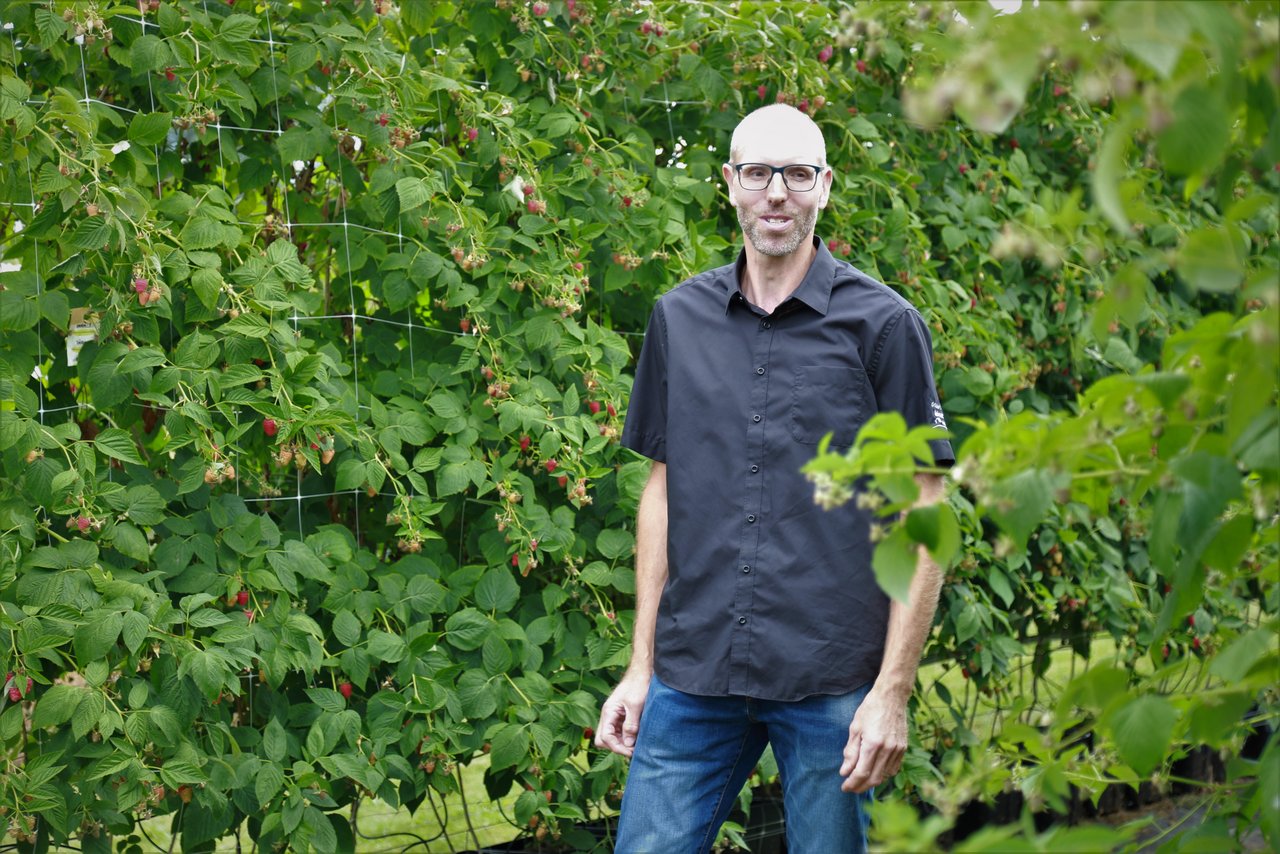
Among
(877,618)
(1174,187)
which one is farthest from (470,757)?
(1174,187)

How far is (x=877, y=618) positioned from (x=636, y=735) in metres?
0.49

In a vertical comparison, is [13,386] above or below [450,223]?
below

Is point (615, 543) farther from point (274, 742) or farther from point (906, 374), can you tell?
point (906, 374)

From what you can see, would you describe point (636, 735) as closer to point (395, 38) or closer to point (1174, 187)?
point (395, 38)

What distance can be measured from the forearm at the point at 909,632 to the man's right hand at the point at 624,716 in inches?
18.2

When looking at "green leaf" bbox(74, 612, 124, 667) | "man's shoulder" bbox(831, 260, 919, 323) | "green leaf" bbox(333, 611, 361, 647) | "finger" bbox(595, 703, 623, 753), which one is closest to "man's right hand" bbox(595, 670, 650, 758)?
"finger" bbox(595, 703, 623, 753)

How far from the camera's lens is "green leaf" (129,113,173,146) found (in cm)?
259

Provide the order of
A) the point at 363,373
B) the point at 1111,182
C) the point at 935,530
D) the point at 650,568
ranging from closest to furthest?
the point at 1111,182
the point at 935,530
the point at 650,568
the point at 363,373

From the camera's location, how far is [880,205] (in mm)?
3523

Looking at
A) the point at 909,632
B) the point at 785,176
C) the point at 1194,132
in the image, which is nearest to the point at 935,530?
the point at 1194,132

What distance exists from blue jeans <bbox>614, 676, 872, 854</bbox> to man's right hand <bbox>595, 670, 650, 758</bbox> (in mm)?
57

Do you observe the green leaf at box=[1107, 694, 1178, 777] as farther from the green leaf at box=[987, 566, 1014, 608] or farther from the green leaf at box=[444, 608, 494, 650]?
the green leaf at box=[987, 566, 1014, 608]

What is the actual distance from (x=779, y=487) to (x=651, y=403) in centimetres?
34

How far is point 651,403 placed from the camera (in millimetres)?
2453
